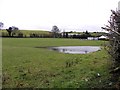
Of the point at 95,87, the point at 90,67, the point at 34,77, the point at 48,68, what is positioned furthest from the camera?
the point at 48,68

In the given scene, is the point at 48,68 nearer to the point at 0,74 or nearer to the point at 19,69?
the point at 19,69

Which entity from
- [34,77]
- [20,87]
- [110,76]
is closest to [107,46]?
[110,76]

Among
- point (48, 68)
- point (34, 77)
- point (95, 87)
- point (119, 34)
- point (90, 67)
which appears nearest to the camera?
point (95, 87)

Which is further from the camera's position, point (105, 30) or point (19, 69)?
point (19, 69)

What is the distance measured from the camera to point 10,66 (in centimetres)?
1339

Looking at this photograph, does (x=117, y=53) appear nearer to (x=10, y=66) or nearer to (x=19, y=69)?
(x=19, y=69)

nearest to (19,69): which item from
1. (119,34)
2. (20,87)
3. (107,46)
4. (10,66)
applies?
(10,66)

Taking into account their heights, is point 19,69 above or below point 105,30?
below

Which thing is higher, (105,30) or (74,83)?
(105,30)

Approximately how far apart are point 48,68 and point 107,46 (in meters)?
2.99

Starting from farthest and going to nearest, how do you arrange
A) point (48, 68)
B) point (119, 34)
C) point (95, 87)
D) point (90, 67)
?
point (48, 68) < point (90, 67) < point (119, 34) < point (95, 87)

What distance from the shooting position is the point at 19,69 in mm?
12477

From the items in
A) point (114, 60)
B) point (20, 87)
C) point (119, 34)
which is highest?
point (119, 34)

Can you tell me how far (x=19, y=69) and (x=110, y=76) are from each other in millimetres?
4341
